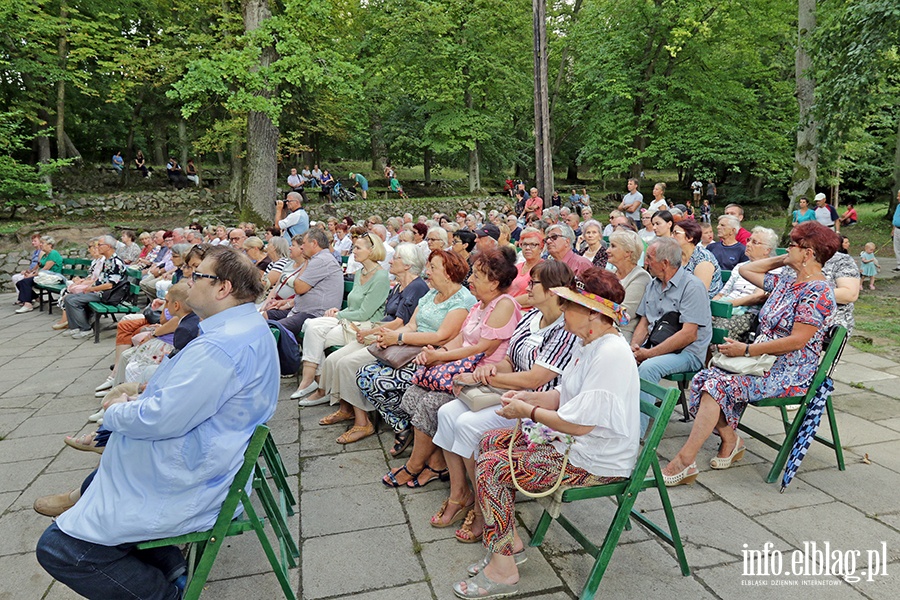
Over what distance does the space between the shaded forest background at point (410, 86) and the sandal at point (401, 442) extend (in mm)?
10505

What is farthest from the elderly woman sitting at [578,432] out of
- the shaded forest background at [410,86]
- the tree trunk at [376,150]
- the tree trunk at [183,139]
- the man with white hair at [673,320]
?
the tree trunk at [183,139]

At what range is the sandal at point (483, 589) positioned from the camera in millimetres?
2402

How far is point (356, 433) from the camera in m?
4.14

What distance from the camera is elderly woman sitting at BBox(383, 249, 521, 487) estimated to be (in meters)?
3.41

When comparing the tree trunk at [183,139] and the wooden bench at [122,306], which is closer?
the wooden bench at [122,306]

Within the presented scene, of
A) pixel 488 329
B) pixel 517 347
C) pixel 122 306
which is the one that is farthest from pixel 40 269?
pixel 517 347

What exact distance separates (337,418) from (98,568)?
8.11 ft

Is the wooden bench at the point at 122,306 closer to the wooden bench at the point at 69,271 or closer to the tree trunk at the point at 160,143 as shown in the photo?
the wooden bench at the point at 69,271

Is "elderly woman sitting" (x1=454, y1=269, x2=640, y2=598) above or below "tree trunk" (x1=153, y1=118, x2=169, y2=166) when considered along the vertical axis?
below

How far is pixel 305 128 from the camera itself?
2316 cm

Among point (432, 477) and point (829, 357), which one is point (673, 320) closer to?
point (829, 357)

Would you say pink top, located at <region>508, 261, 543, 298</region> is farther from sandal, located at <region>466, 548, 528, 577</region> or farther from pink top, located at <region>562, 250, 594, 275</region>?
sandal, located at <region>466, 548, 528, 577</region>

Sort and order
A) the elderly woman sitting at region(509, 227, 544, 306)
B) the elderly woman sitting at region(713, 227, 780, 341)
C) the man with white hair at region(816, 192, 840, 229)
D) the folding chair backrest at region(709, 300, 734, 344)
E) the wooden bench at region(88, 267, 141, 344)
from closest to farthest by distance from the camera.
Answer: the folding chair backrest at region(709, 300, 734, 344) < the elderly woman sitting at region(713, 227, 780, 341) < the elderly woman sitting at region(509, 227, 544, 306) < the wooden bench at region(88, 267, 141, 344) < the man with white hair at region(816, 192, 840, 229)

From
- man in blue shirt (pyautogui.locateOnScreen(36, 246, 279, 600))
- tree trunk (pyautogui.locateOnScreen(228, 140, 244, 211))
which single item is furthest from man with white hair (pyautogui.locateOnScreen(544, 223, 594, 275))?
tree trunk (pyautogui.locateOnScreen(228, 140, 244, 211))
